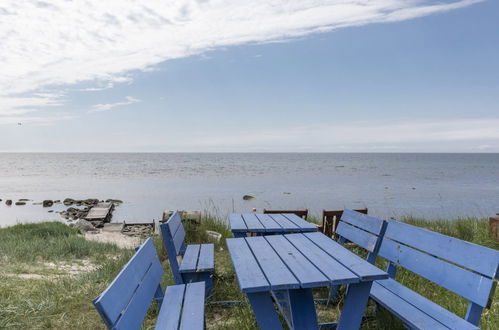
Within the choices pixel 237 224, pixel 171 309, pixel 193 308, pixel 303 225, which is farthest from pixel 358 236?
pixel 171 309

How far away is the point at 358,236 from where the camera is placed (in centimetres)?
375

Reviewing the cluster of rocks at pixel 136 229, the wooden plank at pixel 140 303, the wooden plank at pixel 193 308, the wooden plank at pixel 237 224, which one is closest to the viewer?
the wooden plank at pixel 140 303

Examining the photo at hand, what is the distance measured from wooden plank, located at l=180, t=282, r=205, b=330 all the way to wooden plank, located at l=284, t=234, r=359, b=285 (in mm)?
832

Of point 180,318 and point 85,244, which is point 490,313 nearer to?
point 180,318

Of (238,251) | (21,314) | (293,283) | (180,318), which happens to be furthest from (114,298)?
(21,314)

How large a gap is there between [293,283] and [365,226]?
1756mm

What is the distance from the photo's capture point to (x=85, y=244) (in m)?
7.62

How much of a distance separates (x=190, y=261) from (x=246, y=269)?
1557mm

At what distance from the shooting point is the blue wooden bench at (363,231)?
3.41 metres

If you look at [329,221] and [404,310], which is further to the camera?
[329,221]

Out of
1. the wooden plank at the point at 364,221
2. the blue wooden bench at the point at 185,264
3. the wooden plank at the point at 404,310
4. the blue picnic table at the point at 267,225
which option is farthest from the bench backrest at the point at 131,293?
the wooden plank at the point at 364,221

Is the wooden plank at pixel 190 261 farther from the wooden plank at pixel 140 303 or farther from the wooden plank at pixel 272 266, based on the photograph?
the wooden plank at pixel 272 266

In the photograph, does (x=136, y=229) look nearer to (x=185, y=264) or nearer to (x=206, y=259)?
(x=206, y=259)

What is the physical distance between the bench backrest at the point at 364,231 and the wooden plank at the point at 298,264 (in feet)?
2.78
